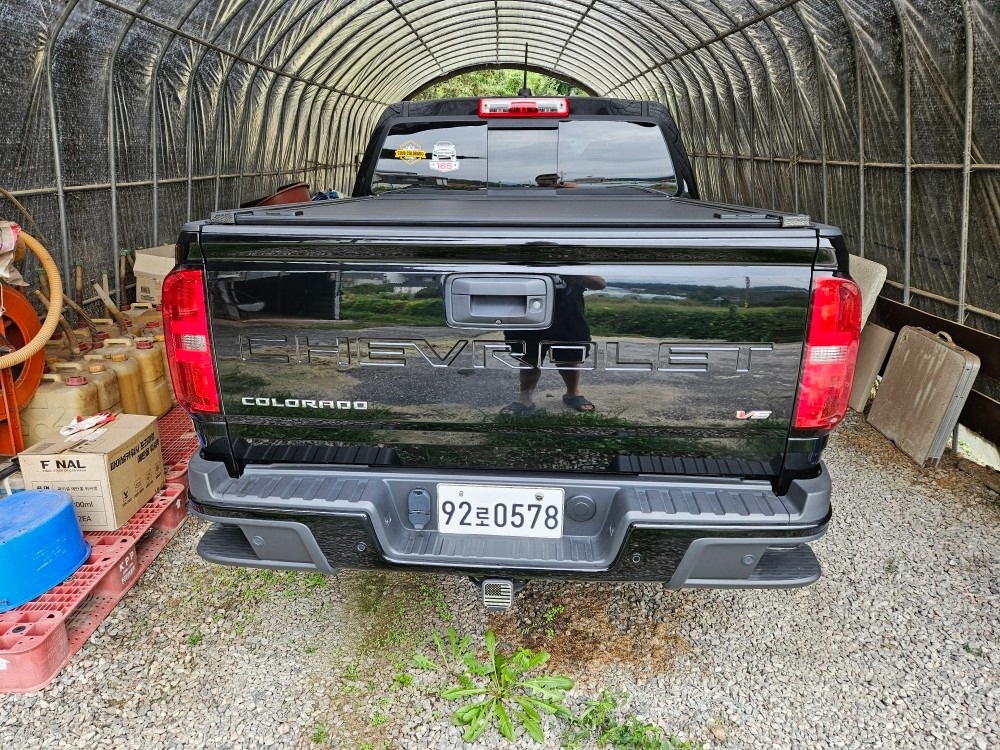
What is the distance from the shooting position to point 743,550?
2.03 meters

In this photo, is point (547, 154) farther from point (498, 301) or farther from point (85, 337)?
point (85, 337)

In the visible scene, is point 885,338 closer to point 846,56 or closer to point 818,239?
point 846,56

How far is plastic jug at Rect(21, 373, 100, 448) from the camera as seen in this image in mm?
3941

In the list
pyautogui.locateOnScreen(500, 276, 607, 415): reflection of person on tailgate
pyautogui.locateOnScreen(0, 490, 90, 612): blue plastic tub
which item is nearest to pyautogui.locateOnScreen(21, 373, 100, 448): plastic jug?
pyautogui.locateOnScreen(0, 490, 90, 612): blue plastic tub

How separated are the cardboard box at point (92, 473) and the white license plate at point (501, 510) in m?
2.02

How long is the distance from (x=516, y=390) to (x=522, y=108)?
7.89ft

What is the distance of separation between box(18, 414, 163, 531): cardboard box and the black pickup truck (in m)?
1.33

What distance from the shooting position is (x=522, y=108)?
150 inches

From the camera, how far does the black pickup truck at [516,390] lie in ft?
6.27

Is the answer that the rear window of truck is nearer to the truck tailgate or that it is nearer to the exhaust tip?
the truck tailgate

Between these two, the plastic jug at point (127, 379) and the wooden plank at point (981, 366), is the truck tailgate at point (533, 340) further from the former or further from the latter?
the wooden plank at point (981, 366)

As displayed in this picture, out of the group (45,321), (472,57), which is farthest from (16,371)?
(472,57)

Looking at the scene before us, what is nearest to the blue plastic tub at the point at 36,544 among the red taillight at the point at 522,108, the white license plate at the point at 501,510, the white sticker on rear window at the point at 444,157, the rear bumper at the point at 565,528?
the rear bumper at the point at 565,528

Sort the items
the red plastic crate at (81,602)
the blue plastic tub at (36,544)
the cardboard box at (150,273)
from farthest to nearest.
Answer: the cardboard box at (150,273) → the blue plastic tub at (36,544) → the red plastic crate at (81,602)
